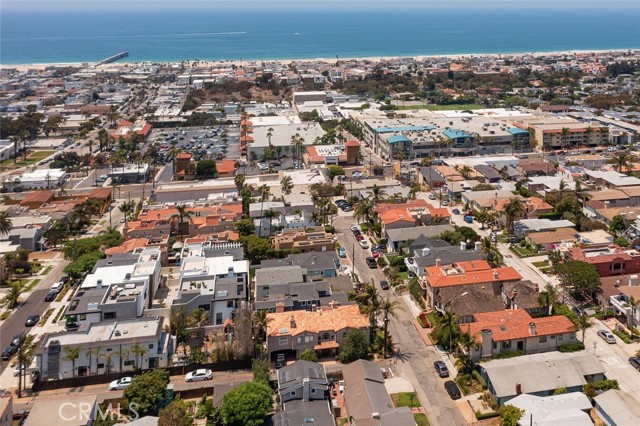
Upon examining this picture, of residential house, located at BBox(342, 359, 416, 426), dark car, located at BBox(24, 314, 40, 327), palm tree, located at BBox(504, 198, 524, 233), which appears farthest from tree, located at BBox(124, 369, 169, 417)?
palm tree, located at BBox(504, 198, 524, 233)

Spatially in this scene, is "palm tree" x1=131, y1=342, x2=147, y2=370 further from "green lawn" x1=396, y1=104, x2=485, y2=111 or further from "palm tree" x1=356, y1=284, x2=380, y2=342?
"green lawn" x1=396, y1=104, x2=485, y2=111

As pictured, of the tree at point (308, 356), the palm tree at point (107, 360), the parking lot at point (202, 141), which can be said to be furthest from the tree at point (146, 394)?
the parking lot at point (202, 141)

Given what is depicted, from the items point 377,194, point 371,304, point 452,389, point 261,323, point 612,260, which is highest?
point 377,194

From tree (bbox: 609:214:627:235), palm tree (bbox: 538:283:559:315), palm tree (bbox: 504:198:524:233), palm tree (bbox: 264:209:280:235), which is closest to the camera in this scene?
palm tree (bbox: 538:283:559:315)

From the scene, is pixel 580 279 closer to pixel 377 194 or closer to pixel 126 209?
pixel 377 194

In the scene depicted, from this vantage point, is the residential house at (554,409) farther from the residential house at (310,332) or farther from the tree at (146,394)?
the tree at (146,394)

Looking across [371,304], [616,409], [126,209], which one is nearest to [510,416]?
[616,409]
